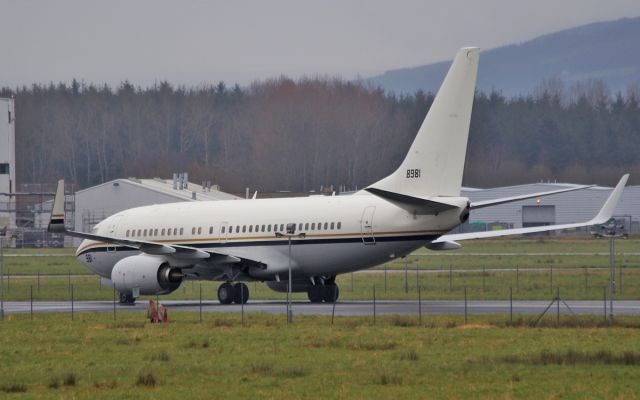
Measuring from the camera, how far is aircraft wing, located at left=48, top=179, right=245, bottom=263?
4981 cm

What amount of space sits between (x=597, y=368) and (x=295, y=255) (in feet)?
78.7

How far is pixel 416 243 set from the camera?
48719 mm

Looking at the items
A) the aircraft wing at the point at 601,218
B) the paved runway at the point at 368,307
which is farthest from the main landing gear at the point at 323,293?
the aircraft wing at the point at 601,218

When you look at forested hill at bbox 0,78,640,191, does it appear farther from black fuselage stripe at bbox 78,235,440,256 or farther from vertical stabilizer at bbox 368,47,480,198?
vertical stabilizer at bbox 368,47,480,198

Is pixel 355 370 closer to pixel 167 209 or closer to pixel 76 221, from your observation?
pixel 167 209

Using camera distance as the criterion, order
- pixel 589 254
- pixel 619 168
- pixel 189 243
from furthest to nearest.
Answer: pixel 619 168 → pixel 589 254 → pixel 189 243

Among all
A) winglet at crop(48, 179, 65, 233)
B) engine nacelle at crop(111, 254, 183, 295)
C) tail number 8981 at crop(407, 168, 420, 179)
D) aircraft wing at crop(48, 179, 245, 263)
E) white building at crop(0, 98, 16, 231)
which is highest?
white building at crop(0, 98, 16, 231)

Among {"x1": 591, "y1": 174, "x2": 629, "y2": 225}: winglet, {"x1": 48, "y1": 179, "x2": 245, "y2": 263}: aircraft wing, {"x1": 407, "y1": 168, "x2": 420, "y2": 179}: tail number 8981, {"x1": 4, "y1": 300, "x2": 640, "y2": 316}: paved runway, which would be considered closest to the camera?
{"x1": 4, "y1": 300, "x2": 640, "y2": 316}: paved runway

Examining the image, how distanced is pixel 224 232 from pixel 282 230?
326 cm

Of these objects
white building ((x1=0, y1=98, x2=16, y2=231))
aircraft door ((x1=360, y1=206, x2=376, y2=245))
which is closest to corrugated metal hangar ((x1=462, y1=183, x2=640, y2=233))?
white building ((x1=0, y1=98, x2=16, y2=231))

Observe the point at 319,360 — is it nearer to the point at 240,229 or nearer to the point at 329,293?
the point at 329,293

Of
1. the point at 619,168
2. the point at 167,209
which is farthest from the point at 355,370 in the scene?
the point at 619,168

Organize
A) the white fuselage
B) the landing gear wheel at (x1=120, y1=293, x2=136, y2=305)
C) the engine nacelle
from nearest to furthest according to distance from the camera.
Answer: the white fuselage, the engine nacelle, the landing gear wheel at (x1=120, y1=293, x2=136, y2=305)

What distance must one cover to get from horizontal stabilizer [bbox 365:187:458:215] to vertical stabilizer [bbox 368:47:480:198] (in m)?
0.88
